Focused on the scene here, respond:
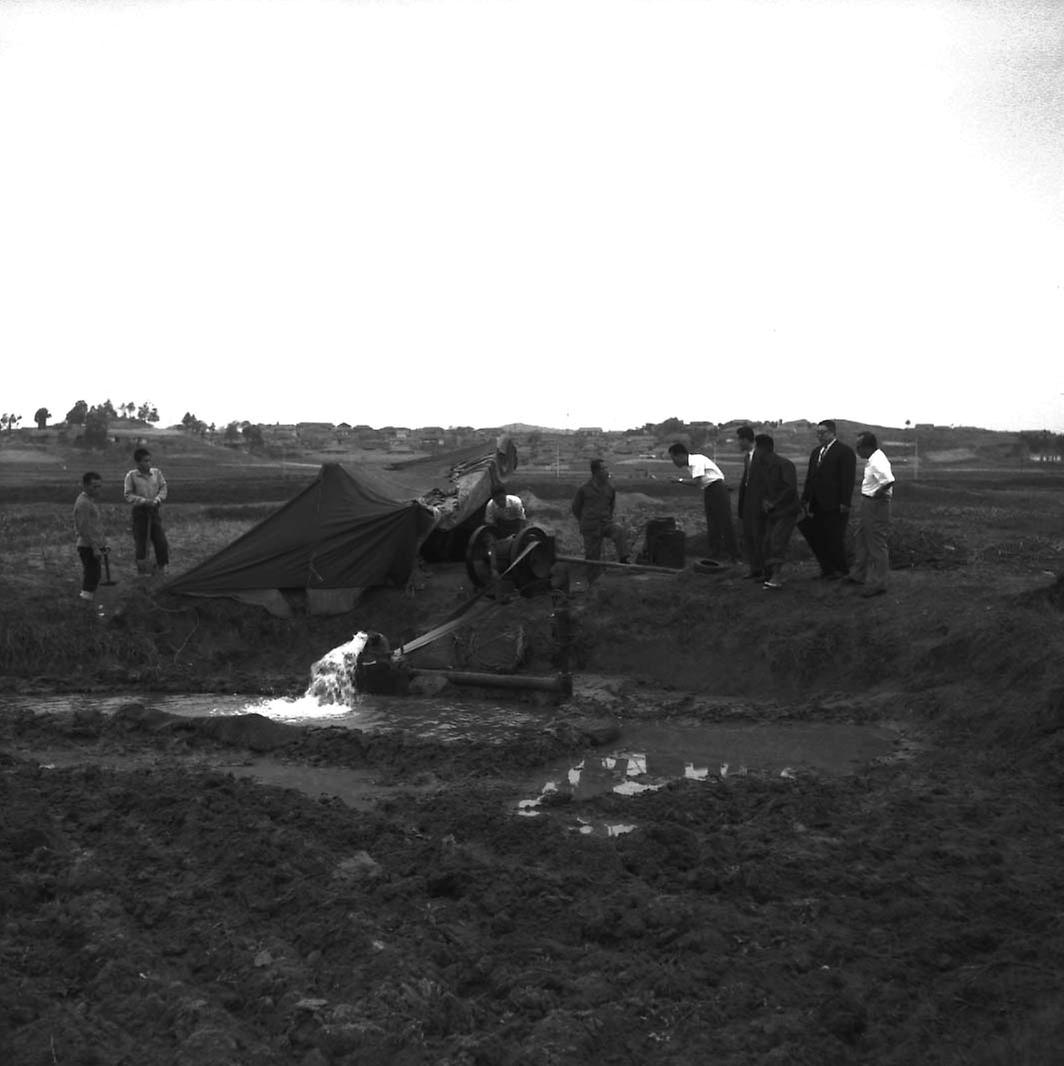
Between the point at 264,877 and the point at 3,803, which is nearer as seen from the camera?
the point at 264,877

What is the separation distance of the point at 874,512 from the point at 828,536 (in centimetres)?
96

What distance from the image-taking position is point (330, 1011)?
4918 mm

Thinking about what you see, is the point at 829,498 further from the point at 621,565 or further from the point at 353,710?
the point at 353,710

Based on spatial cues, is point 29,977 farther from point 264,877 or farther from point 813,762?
point 813,762

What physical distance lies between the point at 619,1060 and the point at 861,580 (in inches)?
322

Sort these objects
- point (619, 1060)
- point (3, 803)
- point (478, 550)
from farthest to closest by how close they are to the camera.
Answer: point (478, 550)
point (3, 803)
point (619, 1060)

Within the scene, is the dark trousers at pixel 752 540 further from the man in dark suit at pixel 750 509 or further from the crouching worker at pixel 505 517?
the crouching worker at pixel 505 517

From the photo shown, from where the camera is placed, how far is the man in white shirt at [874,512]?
10.9 m

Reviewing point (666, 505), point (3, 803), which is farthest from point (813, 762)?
point (666, 505)

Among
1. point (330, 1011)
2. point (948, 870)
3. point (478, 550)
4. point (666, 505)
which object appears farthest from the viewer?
point (666, 505)

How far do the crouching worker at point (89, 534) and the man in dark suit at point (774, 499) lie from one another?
7.04 meters

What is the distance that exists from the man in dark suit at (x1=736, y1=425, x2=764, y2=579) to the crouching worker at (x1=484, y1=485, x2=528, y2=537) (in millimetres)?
2567

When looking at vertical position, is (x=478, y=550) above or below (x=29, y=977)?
above

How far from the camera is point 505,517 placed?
13.5m
